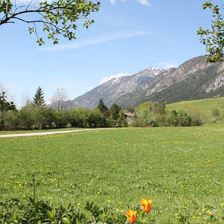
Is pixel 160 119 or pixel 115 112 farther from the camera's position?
pixel 115 112

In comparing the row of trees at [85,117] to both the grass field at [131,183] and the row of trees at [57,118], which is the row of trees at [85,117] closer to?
the row of trees at [57,118]

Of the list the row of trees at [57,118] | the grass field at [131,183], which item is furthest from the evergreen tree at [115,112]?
the grass field at [131,183]

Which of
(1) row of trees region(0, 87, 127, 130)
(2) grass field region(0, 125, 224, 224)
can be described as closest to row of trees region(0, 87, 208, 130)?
(1) row of trees region(0, 87, 127, 130)

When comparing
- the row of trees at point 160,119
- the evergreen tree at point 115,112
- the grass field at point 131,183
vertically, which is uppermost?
the evergreen tree at point 115,112

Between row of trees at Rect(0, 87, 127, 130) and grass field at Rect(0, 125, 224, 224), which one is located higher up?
row of trees at Rect(0, 87, 127, 130)

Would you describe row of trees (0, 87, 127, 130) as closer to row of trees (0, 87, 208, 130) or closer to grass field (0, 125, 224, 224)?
row of trees (0, 87, 208, 130)

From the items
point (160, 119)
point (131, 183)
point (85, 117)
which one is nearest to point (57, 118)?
point (85, 117)

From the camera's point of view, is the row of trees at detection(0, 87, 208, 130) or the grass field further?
the row of trees at detection(0, 87, 208, 130)

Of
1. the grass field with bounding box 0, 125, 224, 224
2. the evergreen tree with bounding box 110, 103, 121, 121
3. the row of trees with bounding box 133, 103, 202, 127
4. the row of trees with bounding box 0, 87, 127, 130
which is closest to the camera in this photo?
the grass field with bounding box 0, 125, 224, 224

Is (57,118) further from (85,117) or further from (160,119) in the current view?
(160,119)

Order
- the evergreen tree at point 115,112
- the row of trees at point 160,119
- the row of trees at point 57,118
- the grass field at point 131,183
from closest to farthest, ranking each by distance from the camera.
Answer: the grass field at point 131,183
the row of trees at point 57,118
the row of trees at point 160,119
the evergreen tree at point 115,112

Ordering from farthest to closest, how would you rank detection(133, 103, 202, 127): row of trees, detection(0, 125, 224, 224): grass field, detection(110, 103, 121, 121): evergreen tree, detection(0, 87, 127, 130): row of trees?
detection(110, 103, 121, 121): evergreen tree → detection(133, 103, 202, 127): row of trees → detection(0, 87, 127, 130): row of trees → detection(0, 125, 224, 224): grass field

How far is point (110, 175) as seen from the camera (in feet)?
68.0

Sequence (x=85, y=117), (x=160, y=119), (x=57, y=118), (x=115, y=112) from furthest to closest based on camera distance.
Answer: (x=115, y=112) → (x=160, y=119) → (x=85, y=117) → (x=57, y=118)
